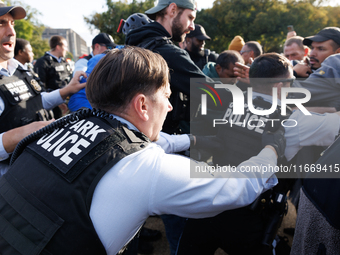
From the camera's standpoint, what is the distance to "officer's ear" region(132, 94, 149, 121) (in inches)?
47.2

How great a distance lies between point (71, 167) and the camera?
1006 mm

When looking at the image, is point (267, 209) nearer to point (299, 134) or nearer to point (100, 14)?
point (299, 134)

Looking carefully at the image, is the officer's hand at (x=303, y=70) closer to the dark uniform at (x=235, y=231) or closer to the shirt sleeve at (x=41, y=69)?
the dark uniform at (x=235, y=231)

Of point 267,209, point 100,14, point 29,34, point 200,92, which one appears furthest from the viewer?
point 29,34

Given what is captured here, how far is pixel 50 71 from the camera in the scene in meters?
6.02

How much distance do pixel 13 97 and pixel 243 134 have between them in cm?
191

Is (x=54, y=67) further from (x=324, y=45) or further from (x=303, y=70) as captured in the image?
(x=324, y=45)

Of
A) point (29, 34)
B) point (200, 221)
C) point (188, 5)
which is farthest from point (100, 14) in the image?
point (200, 221)

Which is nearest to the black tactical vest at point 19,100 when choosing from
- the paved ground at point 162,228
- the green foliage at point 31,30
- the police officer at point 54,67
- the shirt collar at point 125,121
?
the shirt collar at point 125,121

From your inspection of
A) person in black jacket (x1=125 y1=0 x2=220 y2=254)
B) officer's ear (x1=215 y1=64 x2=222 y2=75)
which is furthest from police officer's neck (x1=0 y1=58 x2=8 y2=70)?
officer's ear (x1=215 y1=64 x2=222 y2=75)

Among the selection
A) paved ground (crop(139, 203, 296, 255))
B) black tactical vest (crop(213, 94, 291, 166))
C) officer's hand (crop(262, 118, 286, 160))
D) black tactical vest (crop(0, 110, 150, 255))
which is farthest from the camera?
paved ground (crop(139, 203, 296, 255))

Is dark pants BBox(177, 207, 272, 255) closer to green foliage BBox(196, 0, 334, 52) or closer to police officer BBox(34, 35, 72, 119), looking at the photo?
police officer BBox(34, 35, 72, 119)

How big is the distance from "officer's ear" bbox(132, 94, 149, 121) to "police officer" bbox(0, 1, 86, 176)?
3.04 ft

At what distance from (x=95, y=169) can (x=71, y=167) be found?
10cm
